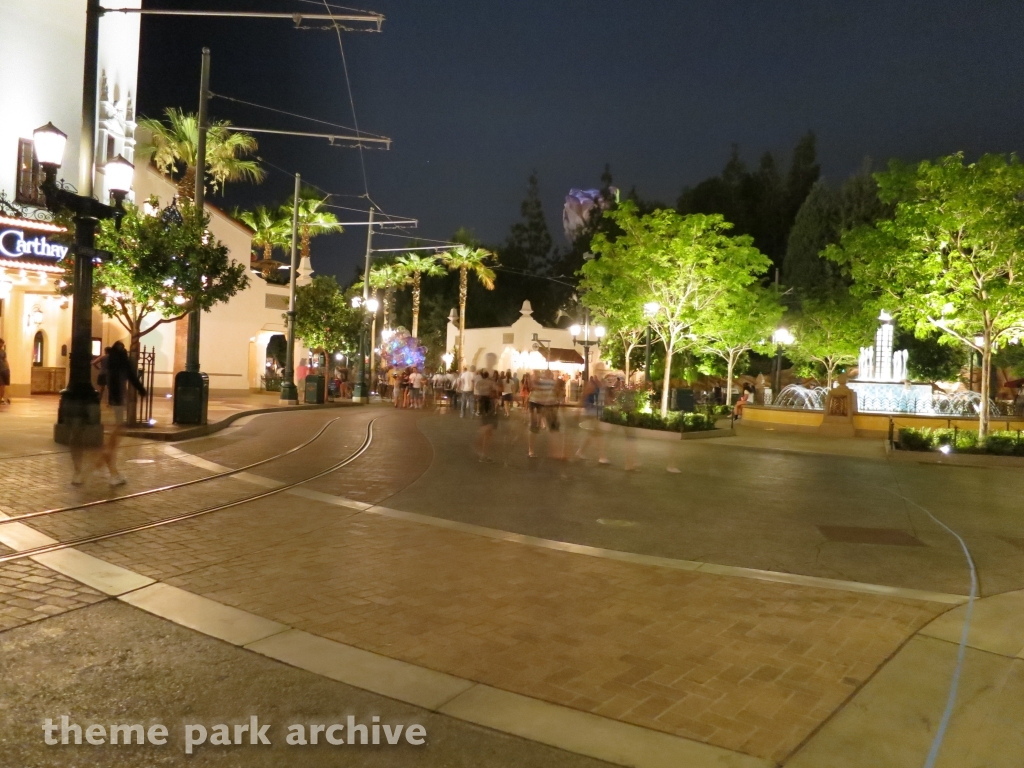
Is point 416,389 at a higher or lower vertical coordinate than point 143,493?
higher

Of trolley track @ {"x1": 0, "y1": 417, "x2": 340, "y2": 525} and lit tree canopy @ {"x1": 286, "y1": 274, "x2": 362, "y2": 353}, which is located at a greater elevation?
lit tree canopy @ {"x1": 286, "y1": 274, "x2": 362, "y2": 353}

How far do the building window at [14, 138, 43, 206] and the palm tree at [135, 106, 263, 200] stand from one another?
27.5ft

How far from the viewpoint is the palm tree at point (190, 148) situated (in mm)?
31227

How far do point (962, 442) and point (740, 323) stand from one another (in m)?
9.36

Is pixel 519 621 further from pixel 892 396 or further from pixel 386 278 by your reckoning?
pixel 386 278

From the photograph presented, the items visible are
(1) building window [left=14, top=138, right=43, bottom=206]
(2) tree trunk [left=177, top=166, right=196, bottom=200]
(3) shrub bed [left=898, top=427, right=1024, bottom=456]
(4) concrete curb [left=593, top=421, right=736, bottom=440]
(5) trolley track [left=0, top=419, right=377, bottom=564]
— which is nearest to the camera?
(5) trolley track [left=0, top=419, right=377, bottom=564]

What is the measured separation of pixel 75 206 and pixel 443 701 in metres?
11.4

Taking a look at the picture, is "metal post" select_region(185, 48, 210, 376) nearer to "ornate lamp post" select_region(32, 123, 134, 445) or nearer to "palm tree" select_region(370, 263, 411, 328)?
"ornate lamp post" select_region(32, 123, 134, 445)

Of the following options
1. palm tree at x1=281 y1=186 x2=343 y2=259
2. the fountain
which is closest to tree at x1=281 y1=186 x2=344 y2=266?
palm tree at x1=281 y1=186 x2=343 y2=259

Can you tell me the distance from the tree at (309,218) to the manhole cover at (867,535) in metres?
32.1

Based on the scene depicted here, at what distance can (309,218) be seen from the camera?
1577 inches

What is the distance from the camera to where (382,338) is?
5556 cm

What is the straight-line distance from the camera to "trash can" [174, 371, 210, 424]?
17750 millimetres

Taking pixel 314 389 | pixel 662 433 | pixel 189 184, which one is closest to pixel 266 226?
pixel 189 184
